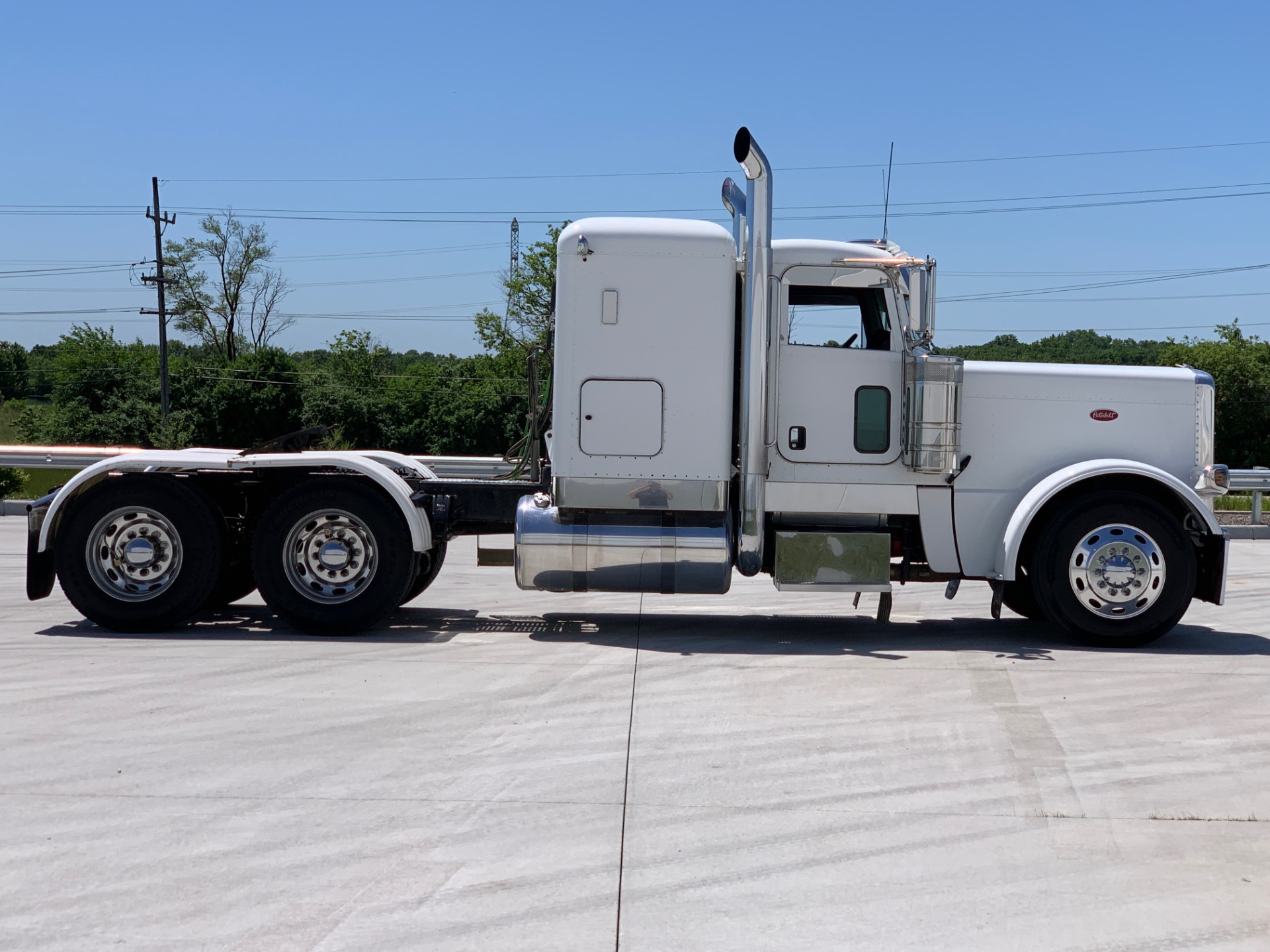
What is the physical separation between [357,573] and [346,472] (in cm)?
74

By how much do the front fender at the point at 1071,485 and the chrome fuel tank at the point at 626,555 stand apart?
75.3 inches

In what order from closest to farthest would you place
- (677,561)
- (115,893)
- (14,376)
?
(115,893), (677,561), (14,376)

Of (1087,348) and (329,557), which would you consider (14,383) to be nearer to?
(1087,348)

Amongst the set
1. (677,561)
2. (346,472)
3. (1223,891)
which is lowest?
(1223,891)

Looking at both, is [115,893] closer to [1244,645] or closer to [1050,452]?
[1050,452]

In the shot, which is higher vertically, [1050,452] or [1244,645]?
[1050,452]

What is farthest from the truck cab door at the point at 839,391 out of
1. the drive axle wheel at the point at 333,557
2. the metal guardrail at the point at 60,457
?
the metal guardrail at the point at 60,457

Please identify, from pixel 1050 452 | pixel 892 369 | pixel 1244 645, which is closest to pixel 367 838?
pixel 892 369

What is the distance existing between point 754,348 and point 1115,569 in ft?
9.52

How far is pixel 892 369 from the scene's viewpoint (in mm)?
8281

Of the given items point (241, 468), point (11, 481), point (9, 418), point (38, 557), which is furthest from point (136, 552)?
point (9, 418)

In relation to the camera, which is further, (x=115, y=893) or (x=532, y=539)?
(x=532, y=539)

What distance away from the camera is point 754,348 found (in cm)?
802

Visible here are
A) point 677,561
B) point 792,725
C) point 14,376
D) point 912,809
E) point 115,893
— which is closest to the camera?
point 115,893
